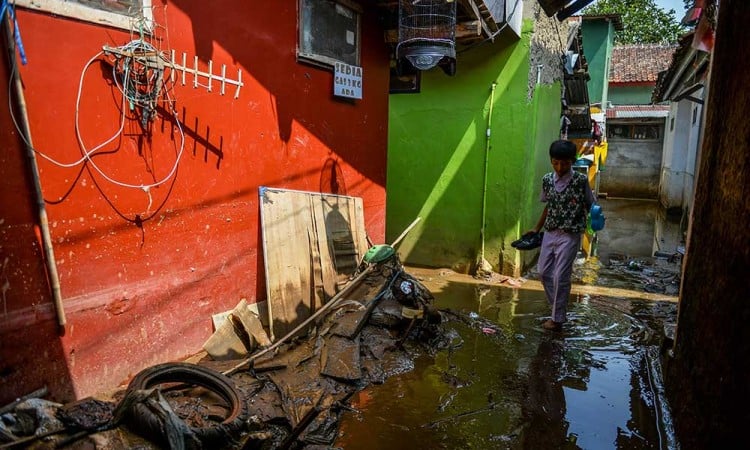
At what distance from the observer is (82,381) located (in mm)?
3590

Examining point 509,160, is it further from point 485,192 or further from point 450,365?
point 450,365

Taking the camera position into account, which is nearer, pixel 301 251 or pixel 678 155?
pixel 301 251

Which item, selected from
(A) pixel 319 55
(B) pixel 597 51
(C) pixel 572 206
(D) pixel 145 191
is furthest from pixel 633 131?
(D) pixel 145 191

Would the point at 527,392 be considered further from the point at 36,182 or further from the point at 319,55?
the point at 319,55

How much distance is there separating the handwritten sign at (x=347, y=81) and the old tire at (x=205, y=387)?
388cm

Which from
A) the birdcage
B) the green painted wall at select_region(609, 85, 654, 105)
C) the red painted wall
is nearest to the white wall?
the green painted wall at select_region(609, 85, 654, 105)

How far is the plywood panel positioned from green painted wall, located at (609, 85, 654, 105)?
26.3 m

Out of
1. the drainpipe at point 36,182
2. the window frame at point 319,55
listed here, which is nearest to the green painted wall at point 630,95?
the window frame at point 319,55

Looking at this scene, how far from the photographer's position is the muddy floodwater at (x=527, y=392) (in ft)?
11.9

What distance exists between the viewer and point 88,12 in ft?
11.2

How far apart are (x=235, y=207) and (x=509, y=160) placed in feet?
17.9

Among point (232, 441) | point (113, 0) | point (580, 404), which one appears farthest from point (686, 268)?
point (113, 0)

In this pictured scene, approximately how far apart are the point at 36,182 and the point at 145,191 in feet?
2.88

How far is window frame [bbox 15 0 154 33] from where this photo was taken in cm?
312
